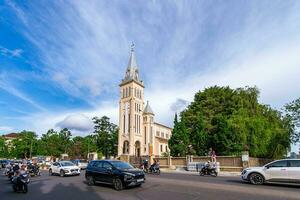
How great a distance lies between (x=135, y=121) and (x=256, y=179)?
5328 cm

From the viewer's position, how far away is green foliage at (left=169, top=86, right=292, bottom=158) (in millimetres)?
32906

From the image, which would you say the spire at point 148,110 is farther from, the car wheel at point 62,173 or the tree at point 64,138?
the car wheel at point 62,173

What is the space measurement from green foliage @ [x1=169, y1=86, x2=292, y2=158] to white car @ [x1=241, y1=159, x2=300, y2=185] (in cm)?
1810

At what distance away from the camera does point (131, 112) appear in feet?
219

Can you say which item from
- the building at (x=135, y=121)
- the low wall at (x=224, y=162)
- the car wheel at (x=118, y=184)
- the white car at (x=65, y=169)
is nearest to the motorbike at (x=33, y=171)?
the white car at (x=65, y=169)

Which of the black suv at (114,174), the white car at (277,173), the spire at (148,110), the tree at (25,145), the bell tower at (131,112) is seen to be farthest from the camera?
the tree at (25,145)

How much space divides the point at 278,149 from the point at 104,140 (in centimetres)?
5161

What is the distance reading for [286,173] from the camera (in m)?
13.8

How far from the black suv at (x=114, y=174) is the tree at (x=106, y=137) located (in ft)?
198

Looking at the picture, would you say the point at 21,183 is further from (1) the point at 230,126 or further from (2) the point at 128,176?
(1) the point at 230,126

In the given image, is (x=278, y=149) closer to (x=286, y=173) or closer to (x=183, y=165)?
(x=183, y=165)

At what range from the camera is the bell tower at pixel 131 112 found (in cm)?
6506

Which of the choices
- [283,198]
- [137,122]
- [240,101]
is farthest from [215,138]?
[137,122]

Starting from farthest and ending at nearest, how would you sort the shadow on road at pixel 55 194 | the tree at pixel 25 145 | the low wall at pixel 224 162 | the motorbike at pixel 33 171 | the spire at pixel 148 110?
1. the tree at pixel 25 145
2. the spire at pixel 148 110
3. the low wall at pixel 224 162
4. the motorbike at pixel 33 171
5. the shadow on road at pixel 55 194
